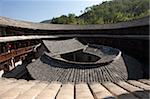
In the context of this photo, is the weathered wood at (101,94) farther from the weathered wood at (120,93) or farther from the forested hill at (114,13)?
the forested hill at (114,13)

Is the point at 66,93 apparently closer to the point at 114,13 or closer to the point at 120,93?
the point at 120,93

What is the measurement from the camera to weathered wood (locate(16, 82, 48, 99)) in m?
4.17

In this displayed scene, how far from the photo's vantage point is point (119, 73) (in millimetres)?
14477

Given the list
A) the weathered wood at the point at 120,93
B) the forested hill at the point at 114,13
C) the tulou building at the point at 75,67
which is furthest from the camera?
the forested hill at the point at 114,13

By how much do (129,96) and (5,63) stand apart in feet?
51.0

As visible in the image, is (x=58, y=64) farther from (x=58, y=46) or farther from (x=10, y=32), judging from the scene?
(x=58, y=46)

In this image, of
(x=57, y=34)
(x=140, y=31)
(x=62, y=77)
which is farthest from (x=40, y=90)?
(x=57, y=34)

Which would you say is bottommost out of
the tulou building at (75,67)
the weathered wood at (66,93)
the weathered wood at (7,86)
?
the tulou building at (75,67)

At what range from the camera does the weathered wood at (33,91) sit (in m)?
4.17

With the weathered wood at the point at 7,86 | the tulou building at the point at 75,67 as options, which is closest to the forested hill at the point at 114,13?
the tulou building at the point at 75,67

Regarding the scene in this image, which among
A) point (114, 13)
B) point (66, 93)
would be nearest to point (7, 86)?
point (66, 93)

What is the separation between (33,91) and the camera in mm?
4551

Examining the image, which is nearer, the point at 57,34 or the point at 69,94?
the point at 69,94

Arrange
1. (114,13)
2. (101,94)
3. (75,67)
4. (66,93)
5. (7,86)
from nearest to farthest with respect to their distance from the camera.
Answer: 1. (101,94)
2. (66,93)
3. (7,86)
4. (75,67)
5. (114,13)
